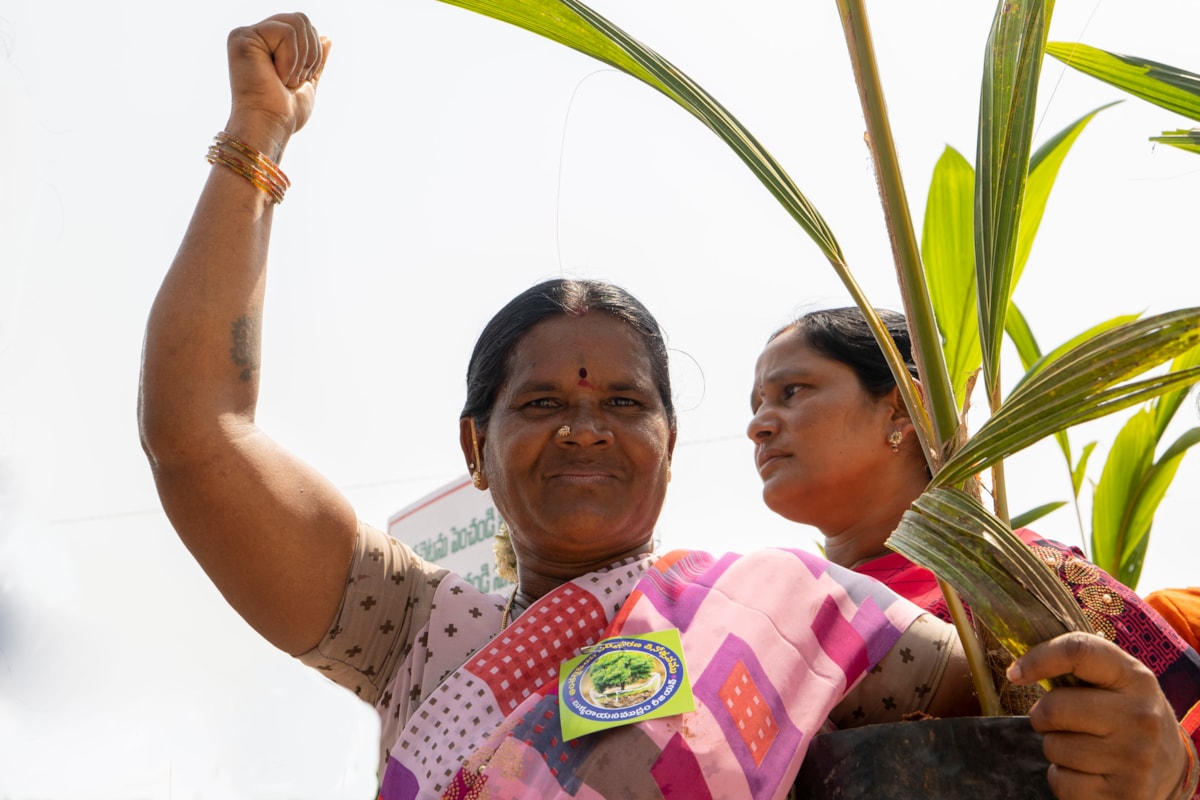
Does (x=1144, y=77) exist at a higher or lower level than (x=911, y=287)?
higher

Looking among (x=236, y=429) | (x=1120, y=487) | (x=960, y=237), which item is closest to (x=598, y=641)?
(x=236, y=429)

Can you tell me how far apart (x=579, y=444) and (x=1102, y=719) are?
732mm

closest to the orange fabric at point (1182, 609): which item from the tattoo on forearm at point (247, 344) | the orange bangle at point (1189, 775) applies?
the orange bangle at point (1189, 775)

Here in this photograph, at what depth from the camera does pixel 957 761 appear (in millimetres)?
1047

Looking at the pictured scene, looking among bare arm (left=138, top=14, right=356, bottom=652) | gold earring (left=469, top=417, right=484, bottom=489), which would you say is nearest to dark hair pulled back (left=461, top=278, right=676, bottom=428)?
gold earring (left=469, top=417, right=484, bottom=489)

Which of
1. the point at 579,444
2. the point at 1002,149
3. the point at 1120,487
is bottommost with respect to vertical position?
the point at 1120,487

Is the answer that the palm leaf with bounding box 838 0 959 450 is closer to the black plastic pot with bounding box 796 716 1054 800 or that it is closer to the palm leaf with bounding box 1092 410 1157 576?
the black plastic pot with bounding box 796 716 1054 800

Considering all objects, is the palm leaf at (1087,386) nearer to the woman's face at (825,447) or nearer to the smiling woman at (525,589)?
the smiling woman at (525,589)

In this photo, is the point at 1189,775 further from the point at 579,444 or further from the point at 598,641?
the point at 579,444

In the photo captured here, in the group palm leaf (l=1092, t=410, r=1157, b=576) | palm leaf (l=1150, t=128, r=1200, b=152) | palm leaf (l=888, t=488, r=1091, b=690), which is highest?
palm leaf (l=1150, t=128, r=1200, b=152)

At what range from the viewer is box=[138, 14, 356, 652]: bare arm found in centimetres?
127

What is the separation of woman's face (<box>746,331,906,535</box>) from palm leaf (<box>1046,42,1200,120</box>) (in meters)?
0.91

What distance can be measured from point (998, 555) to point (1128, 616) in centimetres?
77

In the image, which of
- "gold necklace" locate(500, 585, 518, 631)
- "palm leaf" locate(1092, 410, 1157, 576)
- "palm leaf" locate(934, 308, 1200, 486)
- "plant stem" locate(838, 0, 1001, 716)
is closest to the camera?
"palm leaf" locate(934, 308, 1200, 486)
